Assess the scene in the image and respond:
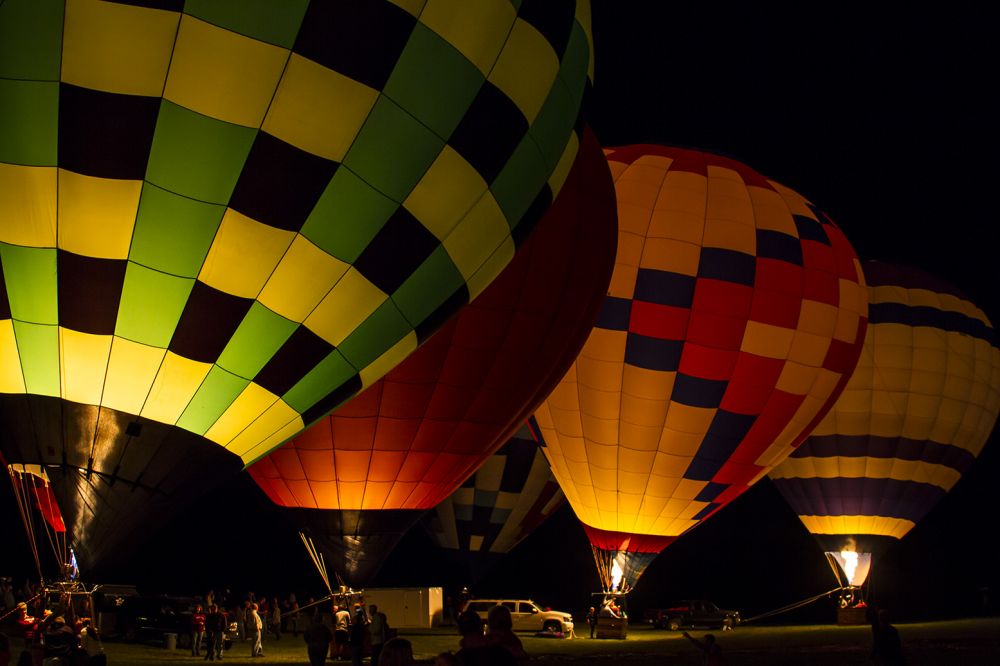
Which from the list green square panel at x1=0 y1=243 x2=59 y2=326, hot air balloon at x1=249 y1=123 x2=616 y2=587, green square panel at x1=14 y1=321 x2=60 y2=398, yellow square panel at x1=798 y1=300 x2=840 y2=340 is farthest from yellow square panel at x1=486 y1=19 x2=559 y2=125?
yellow square panel at x1=798 y1=300 x2=840 y2=340

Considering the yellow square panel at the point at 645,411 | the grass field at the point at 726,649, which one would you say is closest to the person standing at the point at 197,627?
the grass field at the point at 726,649

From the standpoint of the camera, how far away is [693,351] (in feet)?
36.4

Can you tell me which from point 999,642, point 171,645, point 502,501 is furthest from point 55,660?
point 502,501

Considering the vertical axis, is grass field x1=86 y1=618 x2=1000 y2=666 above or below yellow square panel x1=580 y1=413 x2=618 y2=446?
below

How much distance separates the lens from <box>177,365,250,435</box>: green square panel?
4734 millimetres

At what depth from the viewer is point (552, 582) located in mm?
23875

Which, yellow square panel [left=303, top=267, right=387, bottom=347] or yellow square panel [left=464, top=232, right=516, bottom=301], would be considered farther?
yellow square panel [left=464, top=232, right=516, bottom=301]

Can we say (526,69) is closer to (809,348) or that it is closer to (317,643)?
(317,643)

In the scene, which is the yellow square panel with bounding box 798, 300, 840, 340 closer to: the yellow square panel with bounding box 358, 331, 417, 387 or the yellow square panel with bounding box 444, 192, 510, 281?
the yellow square panel with bounding box 444, 192, 510, 281

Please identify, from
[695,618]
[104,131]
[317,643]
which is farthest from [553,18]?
[695,618]

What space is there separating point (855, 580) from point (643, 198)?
27.5ft

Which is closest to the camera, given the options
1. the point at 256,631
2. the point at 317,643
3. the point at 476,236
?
the point at 476,236

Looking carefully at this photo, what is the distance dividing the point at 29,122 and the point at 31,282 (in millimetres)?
691

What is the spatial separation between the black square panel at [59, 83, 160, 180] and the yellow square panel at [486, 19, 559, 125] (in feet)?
5.71
